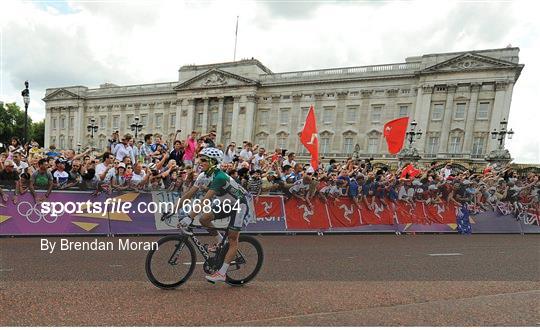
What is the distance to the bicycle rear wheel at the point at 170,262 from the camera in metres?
4.79

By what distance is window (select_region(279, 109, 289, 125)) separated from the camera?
64.7m

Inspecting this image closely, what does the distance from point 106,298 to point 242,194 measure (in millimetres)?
2287

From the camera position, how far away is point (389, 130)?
45.4 feet

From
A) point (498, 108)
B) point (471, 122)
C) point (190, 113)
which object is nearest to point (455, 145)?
point (471, 122)

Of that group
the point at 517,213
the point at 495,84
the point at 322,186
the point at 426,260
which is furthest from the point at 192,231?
the point at 495,84

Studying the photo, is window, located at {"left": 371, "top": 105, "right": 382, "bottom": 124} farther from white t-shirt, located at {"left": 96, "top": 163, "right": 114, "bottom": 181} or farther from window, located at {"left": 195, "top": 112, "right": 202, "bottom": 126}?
white t-shirt, located at {"left": 96, "top": 163, "right": 114, "bottom": 181}

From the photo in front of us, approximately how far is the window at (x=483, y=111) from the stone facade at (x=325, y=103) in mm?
194

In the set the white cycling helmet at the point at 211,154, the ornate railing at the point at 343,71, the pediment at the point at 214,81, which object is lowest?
the white cycling helmet at the point at 211,154

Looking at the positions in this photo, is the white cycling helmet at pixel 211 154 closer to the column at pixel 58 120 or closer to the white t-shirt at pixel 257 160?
the white t-shirt at pixel 257 160

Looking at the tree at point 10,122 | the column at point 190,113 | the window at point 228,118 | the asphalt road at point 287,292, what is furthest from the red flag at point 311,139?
the tree at point 10,122

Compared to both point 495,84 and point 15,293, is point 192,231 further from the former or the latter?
point 495,84

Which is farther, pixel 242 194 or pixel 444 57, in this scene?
pixel 444 57

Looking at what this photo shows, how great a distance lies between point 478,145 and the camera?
5078 centimetres

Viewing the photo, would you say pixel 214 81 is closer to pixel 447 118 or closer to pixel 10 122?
pixel 447 118
